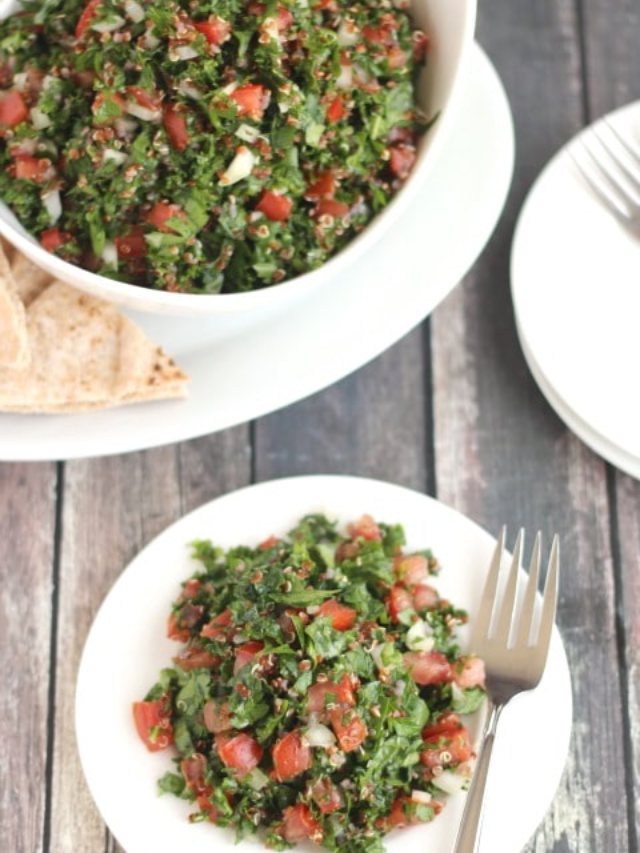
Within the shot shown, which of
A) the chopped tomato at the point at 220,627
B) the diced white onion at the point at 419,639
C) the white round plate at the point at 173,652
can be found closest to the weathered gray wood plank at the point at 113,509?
the white round plate at the point at 173,652

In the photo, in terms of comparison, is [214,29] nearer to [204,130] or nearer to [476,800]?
[204,130]

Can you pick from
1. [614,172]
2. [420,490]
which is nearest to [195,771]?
[420,490]

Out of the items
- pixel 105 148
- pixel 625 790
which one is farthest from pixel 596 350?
pixel 105 148

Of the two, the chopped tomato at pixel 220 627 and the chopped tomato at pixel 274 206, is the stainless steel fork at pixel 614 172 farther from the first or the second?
the chopped tomato at pixel 220 627

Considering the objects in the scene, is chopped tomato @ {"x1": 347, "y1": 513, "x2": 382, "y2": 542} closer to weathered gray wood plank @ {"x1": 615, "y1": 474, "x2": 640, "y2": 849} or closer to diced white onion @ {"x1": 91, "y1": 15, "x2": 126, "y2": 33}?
weathered gray wood plank @ {"x1": 615, "y1": 474, "x2": 640, "y2": 849}

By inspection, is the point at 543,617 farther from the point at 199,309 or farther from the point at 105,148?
the point at 105,148
